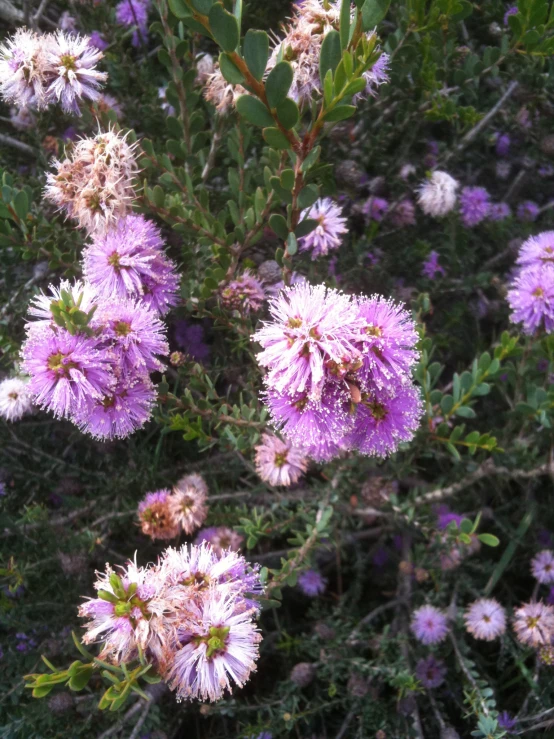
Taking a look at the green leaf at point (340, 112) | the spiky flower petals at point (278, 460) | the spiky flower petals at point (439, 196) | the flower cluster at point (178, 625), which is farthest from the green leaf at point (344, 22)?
the spiky flower petals at point (439, 196)

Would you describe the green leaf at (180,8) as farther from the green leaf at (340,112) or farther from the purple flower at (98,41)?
the purple flower at (98,41)

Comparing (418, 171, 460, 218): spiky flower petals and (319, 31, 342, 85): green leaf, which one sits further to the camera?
(418, 171, 460, 218): spiky flower petals

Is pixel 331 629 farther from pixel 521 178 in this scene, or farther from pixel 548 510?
pixel 521 178

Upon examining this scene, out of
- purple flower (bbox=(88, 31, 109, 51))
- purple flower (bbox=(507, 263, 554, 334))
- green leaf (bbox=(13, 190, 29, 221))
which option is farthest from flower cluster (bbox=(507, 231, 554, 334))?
purple flower (bbox=(88, 31, 109, 51))

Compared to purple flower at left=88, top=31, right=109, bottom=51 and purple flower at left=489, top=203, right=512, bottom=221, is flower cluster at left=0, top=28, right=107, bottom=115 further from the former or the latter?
purple flower at left=489, top=203, right=512, bottom=221

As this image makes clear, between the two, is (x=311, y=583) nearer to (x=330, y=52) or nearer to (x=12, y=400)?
(x=12, y=400)

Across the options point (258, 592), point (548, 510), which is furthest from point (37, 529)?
point (548, 510)
